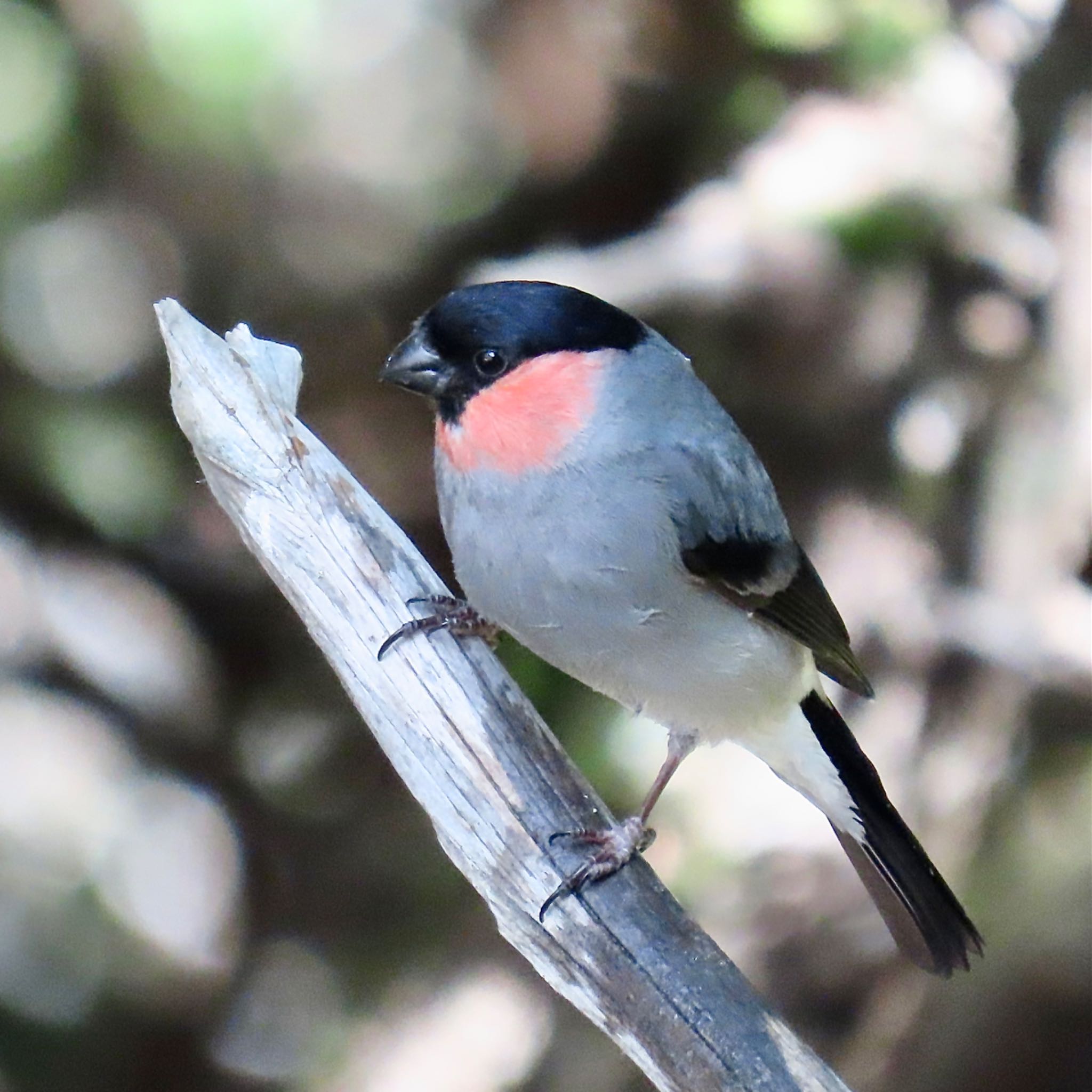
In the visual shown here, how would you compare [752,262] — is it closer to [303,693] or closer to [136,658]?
[303,693]

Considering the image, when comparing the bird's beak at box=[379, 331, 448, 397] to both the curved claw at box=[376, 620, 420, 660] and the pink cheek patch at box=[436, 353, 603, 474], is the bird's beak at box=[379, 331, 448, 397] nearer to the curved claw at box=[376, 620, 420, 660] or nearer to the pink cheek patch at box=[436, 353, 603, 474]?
the pink cheek patch at box=[436, 353, 603, 474]

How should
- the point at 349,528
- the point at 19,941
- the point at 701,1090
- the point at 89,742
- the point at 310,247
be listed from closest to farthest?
the point at 701,1090 → the point at 349,528 → the point at 19,941 → the point at 89,742 → the point at 310,247

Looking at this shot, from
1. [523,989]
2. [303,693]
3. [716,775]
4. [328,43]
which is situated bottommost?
[523,989]

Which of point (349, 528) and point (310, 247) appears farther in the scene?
point (310, 247)

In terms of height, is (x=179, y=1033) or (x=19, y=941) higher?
(x=19, y=941)

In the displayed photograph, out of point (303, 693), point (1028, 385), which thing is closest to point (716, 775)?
point (303, 693)

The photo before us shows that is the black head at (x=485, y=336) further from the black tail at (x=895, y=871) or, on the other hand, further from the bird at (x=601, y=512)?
the black tail at (x=895, y=871)

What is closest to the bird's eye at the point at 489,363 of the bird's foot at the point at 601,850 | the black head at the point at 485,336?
the black head at the point at 485,336
